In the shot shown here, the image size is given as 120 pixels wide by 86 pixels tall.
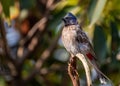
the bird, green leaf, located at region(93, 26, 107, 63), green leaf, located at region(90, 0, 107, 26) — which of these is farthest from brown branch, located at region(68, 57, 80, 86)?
green leaf, located at region(93, 26, 107, 63)

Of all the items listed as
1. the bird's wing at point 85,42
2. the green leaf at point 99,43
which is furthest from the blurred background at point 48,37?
the bird's wing at point 85,42

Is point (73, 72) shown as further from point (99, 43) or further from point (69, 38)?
point (99, 43)

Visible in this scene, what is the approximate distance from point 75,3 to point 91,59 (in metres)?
1.29

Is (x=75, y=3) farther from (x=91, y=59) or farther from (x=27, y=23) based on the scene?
(x=91, y=59)

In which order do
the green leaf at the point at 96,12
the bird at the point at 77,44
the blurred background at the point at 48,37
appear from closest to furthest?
the bird at the point at 77,44 < the green leaf at the point at 96,12 < the blurred background at the point at 48,37

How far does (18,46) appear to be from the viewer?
399cm

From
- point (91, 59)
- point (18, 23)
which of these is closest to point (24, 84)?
point (18, 23)

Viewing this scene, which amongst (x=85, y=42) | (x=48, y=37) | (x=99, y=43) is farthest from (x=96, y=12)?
(x=48, y=37)

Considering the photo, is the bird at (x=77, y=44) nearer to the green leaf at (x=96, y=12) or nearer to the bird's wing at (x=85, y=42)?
the bird's wing at (x=85, y=42)

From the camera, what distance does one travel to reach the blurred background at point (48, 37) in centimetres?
306

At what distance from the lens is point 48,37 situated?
12.9ft

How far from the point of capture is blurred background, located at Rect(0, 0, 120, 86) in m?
3.06

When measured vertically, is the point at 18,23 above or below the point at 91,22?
above

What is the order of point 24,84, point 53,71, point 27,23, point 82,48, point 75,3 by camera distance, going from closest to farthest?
point 82,48 < point 75,3 < point 24,84 < point 53,71 < point 27,23
